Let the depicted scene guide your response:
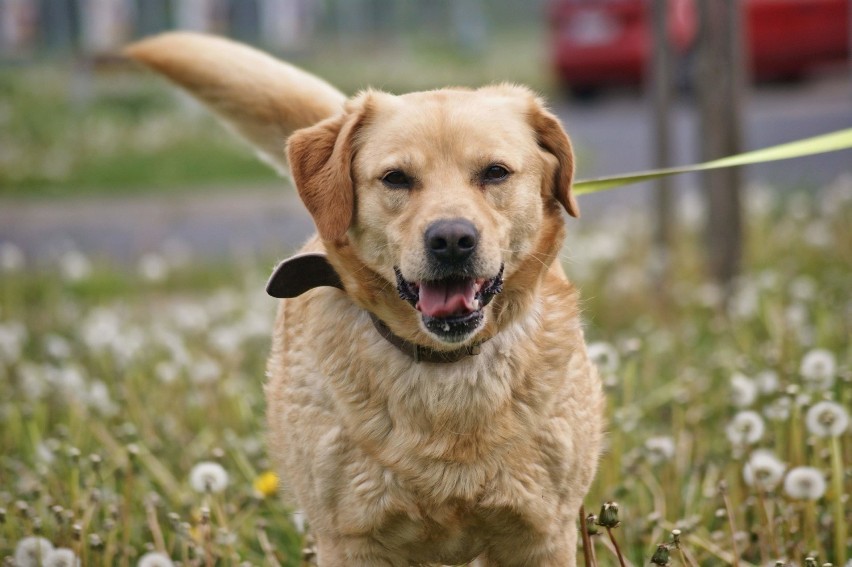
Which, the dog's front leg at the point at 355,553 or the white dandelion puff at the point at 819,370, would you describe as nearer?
the dog's front leg at the point at 355,553

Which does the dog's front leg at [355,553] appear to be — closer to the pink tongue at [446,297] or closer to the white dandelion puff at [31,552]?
the pink tongue at [446,297]

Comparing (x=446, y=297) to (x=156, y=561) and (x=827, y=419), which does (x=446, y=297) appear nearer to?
(x=156, y=561)

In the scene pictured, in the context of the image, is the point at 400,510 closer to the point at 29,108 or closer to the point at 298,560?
the point at 298,560

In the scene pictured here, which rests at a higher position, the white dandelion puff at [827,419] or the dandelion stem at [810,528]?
the white dandelion puff at [827,419]

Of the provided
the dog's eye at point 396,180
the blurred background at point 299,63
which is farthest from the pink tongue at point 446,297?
the blurred background at point 299,63

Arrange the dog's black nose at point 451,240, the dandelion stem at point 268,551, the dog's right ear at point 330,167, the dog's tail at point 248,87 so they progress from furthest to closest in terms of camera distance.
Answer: the dog's tail at point 248,87 → the dandelion stem at point 268,551 → the dog's right ear at point 330,167 → the dog's black nose at point 451,240

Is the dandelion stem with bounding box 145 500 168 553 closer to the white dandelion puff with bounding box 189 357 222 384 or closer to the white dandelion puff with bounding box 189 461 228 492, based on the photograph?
the white dandelion puff with bounding box 189 461 228 492

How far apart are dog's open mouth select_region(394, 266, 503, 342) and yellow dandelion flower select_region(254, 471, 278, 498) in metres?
1.17

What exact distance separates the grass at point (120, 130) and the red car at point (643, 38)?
7.99 feet

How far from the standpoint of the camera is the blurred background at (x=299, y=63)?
29.0 feet

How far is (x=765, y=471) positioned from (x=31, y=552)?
2175mm

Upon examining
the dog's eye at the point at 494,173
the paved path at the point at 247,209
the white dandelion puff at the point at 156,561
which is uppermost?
the dog's eye at the point at 494,173

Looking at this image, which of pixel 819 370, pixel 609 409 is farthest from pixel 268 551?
pixel 819 370

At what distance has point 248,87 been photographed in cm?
360
